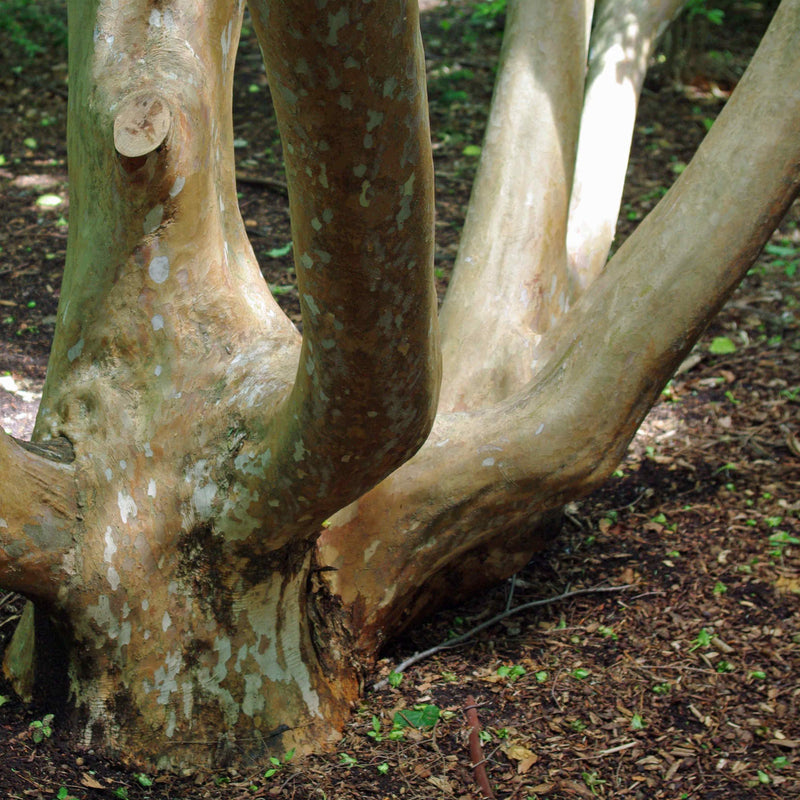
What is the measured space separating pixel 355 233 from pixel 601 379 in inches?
51.3

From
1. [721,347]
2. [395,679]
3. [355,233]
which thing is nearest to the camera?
[355,233]

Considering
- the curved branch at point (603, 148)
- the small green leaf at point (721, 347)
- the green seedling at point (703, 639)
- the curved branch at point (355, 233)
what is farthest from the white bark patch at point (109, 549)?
the small green leaf at point (721, 347)

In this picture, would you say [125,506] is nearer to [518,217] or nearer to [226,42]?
[226,42]

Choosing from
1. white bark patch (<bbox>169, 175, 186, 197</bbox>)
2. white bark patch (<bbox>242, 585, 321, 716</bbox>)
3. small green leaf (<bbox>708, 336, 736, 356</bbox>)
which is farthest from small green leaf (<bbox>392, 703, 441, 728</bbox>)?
small green leaf (<bbox>708, 336, 736, 356</bbox>)

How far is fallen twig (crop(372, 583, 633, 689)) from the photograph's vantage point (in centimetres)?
304

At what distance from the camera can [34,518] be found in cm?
242

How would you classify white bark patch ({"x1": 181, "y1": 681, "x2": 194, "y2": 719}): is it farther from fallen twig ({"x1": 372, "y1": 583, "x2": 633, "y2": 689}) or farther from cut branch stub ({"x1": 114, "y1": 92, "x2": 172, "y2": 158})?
cut branch stub ({"x1": 114, "y1": 92, "x2": 172, "y2": 158})

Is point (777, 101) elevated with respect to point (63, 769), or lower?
elevated

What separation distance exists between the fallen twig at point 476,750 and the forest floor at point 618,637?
0.02 meters

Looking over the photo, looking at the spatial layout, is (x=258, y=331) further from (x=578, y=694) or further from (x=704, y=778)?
(x=704, y=778)

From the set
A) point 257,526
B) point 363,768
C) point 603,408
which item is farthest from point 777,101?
point 363,768

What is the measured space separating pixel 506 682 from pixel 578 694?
0.23 metres

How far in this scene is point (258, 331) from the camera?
2.66 m

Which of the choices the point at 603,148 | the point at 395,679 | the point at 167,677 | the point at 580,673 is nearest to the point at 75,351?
the point at 167,677
